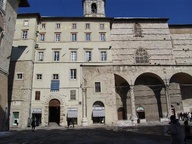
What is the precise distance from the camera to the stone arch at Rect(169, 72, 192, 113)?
92.8ft

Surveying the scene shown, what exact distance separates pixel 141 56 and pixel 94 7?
1315cm

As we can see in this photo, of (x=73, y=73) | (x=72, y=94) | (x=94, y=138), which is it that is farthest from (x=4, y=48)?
(x=94, y=138)

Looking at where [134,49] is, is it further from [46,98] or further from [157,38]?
[46,98]

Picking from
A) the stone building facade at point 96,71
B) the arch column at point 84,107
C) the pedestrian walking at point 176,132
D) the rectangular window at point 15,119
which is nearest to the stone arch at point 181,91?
the stone building facade at point 96,71

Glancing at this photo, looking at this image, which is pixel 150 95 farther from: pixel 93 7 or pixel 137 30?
pixel 93 7

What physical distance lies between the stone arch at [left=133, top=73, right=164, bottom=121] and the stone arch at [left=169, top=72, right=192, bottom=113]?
75.1 inches

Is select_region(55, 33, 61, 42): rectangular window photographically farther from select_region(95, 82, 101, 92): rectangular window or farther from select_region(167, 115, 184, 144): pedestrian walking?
select_region(167, 115, 184, 144): pedestrian walking

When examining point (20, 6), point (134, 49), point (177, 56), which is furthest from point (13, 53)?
point (177, 56)

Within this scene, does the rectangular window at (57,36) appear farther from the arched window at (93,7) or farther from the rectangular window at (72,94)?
the arched window at (93,7)

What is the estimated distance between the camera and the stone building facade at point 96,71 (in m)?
24.0

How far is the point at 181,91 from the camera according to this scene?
3092cm

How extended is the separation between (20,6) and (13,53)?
653 centimetres

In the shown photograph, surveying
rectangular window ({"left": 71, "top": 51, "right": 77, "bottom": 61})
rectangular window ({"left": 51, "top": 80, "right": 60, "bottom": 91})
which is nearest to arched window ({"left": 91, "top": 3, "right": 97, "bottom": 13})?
rectangular window ({"left": 71, "top": 51, "right": 77, "bottom": 61})

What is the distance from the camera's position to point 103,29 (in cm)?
2777
